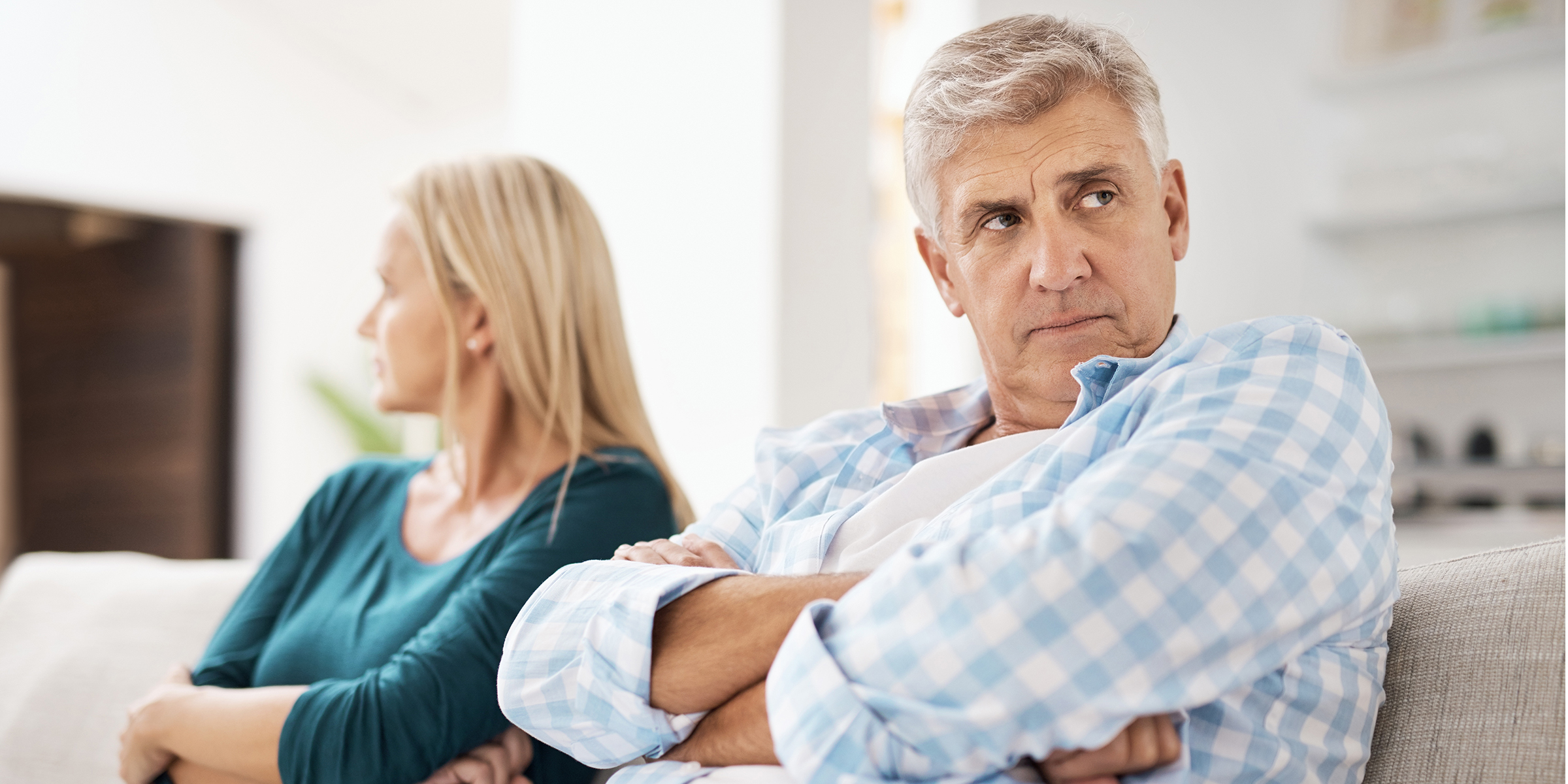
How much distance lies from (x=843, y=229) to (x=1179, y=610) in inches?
67.1

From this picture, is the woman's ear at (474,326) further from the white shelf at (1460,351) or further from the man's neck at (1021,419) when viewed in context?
the white shelf at (1460,351)

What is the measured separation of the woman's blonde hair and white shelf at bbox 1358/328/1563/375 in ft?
8.72

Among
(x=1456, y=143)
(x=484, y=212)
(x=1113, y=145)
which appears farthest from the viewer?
(x=1456, y=143)

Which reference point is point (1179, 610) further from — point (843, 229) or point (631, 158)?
point (631, 158)

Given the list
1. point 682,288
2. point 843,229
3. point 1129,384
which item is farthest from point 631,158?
point 1129,384

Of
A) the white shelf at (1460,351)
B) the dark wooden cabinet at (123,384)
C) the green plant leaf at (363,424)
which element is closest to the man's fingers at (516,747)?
the green plant leaf at (363,424)

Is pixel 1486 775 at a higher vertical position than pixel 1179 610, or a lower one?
lower

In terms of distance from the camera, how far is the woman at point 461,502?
1223mm

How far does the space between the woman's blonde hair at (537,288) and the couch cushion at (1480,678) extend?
0.93 meters

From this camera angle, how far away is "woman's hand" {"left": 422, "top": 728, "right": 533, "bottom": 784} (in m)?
1.21

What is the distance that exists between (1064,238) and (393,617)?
91cm

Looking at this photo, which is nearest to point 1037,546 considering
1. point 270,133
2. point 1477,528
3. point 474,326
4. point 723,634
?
point 723,634

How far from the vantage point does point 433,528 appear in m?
1.49

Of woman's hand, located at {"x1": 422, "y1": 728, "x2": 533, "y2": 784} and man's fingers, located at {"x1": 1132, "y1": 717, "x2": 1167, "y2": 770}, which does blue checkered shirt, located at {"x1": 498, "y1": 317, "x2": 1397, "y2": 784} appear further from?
woman's hand, located at {"x1": 422, "y1": 728, "x2": 533, "y2": 784}
